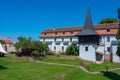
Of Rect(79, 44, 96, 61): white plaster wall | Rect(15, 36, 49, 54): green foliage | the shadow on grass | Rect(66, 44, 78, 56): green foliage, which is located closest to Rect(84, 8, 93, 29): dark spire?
Rect(79, 44, 96, 61): white plaster wall

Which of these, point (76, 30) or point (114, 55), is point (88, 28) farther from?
point (114, 55)

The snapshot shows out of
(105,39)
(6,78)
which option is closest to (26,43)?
(105,39)

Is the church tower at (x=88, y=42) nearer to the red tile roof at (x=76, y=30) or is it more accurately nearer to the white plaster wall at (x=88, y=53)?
the white plaster wall at (x=88, y=53)

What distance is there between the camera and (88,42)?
183 ft

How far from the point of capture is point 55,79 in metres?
29.6

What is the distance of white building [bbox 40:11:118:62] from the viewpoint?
55250mm

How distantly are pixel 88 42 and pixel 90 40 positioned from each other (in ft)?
2.56

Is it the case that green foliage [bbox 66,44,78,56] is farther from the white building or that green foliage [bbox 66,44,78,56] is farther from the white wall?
the white wall

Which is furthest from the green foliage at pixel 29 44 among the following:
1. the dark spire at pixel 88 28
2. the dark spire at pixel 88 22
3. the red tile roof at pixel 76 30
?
the red tile roof at pixel 76 30

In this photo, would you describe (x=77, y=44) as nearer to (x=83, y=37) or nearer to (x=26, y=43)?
(x=83, y=37)

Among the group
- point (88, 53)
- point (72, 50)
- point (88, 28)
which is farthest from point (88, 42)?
point (72, 50)

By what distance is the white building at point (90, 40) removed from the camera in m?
55.2

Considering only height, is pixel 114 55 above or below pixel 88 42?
below

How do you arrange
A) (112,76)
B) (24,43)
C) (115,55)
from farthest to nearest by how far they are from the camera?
1. (24,43)
2. (115,55)
3. (112,76)
